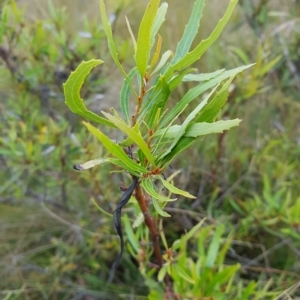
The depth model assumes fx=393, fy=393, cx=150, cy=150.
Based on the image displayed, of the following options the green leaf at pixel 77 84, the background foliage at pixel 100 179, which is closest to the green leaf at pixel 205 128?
the green leaf at pixel 77 84

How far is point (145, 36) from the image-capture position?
378 millimetres

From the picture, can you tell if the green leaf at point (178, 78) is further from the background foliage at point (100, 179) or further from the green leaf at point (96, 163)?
the background foliage at point (100, 179)

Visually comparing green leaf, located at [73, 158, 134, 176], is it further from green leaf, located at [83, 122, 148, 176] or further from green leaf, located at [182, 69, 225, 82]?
green leaf, located at [182, 69, 225, 82]

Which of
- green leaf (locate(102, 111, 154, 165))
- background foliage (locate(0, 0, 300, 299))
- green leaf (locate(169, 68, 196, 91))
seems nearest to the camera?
green leaf (locate(102, 111, 154, 165))

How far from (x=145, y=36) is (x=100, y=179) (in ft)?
2.62

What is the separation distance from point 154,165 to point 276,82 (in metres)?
1.28

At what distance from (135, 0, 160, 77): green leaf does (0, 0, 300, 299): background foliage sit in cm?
53

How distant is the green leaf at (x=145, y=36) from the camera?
1.15ft

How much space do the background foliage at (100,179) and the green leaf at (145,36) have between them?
20.8 inches

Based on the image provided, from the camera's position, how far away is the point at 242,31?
188 centimetres

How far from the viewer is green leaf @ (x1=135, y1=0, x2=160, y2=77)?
352mm

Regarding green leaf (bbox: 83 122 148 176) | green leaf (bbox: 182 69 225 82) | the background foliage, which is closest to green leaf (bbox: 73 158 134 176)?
green leaf (bbox: 83 122 148 176)

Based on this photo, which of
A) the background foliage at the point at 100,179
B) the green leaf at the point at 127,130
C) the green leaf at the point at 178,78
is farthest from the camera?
the background foliage at the point at 100,179

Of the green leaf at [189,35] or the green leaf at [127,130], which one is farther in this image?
the green leaf at [189,35]
